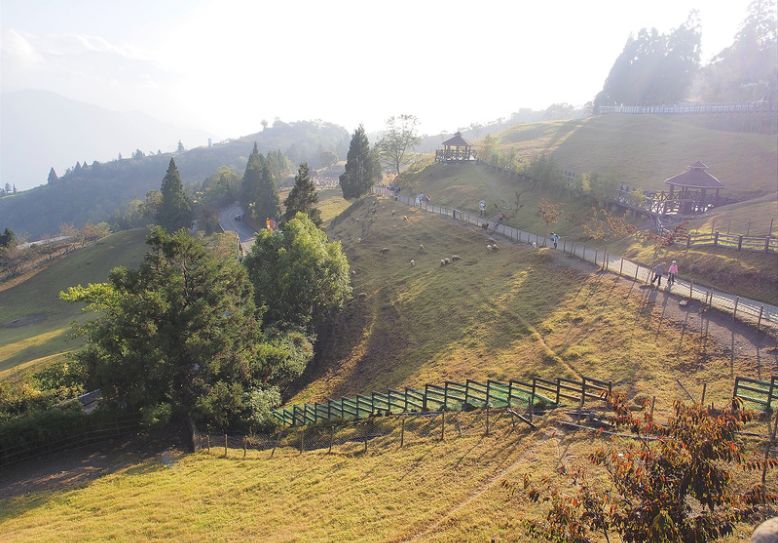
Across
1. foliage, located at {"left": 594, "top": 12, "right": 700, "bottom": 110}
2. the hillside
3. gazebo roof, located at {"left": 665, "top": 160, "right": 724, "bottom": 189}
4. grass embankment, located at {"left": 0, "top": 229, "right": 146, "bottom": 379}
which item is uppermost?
foliage, located at {"left": 594, "top": 12, "right": 700, "bottom": 110}

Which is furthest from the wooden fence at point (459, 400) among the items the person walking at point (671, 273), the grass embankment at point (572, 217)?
the grass embankment at point (572, 217)

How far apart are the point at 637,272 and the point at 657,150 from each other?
175 ft

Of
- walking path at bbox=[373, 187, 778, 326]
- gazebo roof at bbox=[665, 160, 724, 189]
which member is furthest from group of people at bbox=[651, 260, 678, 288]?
gazebo roof at bbox=[665, 160, 724, 189]

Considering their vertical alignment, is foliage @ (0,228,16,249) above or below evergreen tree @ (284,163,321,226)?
→ below

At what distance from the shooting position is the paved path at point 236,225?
86.8 m

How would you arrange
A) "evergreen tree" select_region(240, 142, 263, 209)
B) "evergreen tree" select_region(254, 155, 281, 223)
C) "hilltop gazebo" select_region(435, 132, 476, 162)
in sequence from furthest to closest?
"evergreen tree" select_region(240, 142, 263, 209), "evergreen tree" select_region(254, 155, 281, 223), "hilltop gazebo" select_region(435, 132, 476, 162)

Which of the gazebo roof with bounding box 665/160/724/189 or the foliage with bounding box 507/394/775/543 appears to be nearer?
the foliage with bounding box 507/394/775/543

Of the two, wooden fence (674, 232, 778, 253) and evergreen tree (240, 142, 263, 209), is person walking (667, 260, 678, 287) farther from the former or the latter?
evergreen tree (240, 142, 263, 209)

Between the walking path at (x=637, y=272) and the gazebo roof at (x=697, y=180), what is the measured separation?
1351 cm

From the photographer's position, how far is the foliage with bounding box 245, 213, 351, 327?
41.6 m

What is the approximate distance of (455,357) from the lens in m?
32.5

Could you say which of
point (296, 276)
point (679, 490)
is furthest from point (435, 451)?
point (296, 276)

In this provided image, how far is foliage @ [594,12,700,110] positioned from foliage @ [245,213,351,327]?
99396mm

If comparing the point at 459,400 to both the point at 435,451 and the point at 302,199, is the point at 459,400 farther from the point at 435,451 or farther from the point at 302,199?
the point at 302,199
